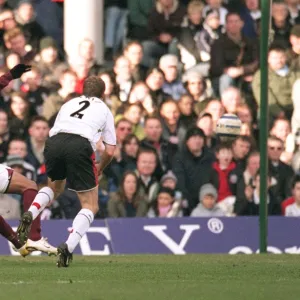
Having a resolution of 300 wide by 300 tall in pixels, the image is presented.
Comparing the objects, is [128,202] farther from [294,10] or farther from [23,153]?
[294,10]

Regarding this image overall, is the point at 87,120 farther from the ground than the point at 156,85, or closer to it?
closer to it

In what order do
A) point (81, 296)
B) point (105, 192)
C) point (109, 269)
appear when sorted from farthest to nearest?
point (105, 192), point (109, 269), point (81, 296)

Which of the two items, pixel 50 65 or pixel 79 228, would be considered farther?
pixel 50 65

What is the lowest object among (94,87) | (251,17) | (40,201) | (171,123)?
(40,201)

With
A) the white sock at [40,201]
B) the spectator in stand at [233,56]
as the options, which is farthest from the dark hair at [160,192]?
the white sock at [40,201]

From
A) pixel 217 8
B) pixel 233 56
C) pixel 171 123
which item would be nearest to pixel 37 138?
pixel 171 123

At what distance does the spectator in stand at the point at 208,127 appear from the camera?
19.5 m

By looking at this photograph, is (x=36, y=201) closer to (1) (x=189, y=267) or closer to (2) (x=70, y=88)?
(1) (x=189, y=267)

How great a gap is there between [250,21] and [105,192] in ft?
13.2

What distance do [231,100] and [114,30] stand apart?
10.1 ft

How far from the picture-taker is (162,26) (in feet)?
70.5

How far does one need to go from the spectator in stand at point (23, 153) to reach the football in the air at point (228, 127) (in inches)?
98.6

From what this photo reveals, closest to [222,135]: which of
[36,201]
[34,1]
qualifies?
[34,1]

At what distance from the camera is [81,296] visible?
10.5 meters
